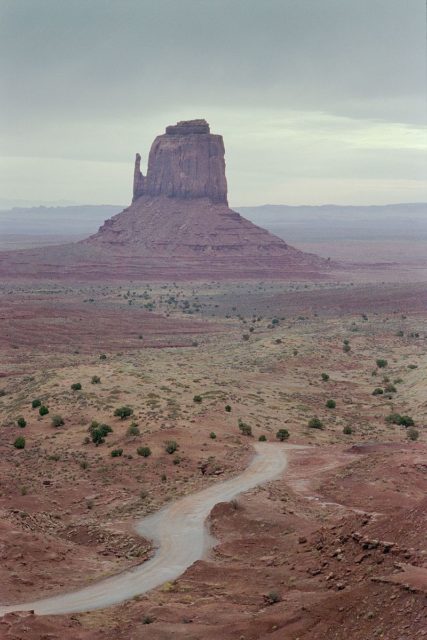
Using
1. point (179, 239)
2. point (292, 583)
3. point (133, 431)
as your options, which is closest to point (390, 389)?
point (133, 431)

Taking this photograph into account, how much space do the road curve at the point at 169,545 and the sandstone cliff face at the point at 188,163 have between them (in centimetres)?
14360

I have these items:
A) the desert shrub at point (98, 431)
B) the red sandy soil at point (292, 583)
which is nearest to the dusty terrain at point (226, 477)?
the red sandy soil at point (292, 583)

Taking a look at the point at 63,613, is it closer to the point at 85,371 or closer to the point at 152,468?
the point at 152,468

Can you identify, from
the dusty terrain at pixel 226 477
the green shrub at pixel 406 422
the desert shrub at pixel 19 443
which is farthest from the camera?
the green shrub at pixel 406 422

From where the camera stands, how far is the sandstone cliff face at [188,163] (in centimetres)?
17700

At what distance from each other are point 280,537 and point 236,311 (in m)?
91.7

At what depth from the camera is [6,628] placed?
19266 millimetres

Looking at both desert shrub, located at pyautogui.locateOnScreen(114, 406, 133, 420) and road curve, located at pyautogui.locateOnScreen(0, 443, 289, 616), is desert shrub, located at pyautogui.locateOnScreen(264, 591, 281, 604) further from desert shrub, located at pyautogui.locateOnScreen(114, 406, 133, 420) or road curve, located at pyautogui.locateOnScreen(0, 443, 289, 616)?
desert shrub, located at pyautogui.locateOnScreen(114, 406, 133, 420)

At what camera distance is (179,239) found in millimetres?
171625

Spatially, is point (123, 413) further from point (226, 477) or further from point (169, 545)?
point (169, 545)

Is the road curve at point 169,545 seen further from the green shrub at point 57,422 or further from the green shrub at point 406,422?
the green shrub at point 406,422

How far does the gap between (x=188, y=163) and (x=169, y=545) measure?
154491 millimetres

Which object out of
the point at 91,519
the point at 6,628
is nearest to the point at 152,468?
the point at 91,519

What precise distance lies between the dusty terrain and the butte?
7809 cm
